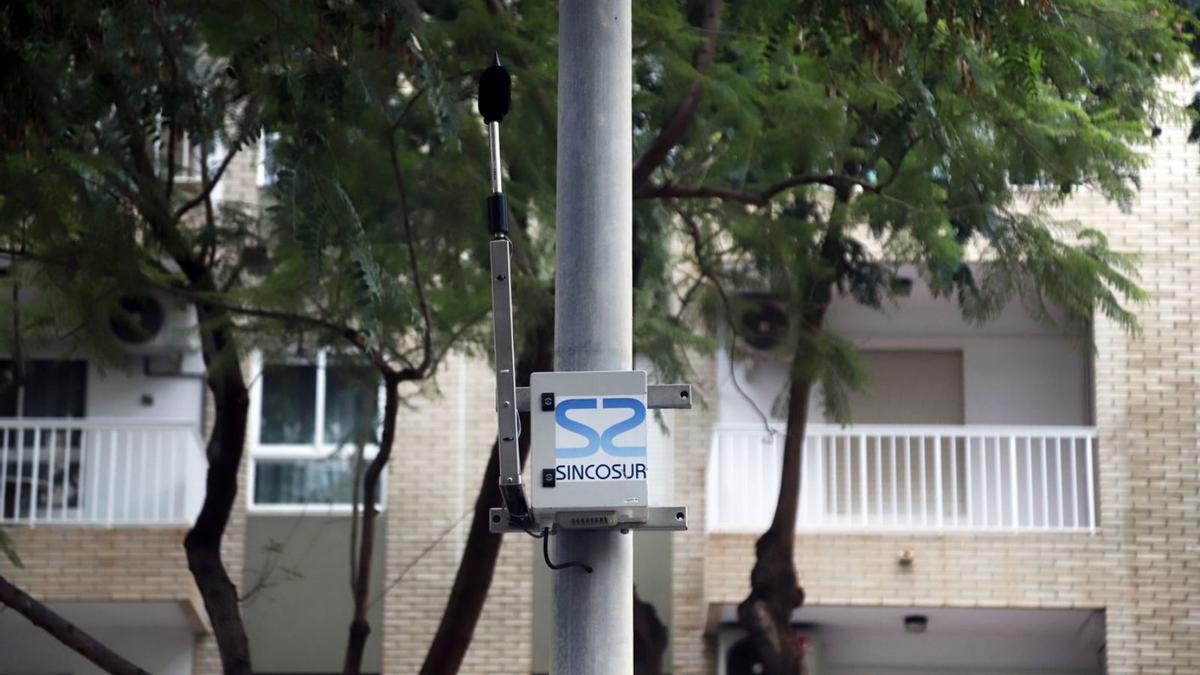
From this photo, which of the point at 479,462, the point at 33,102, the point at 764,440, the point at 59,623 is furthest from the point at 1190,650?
the point at 33,102

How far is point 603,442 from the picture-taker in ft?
18.2

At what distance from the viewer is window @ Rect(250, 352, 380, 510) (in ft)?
61.5

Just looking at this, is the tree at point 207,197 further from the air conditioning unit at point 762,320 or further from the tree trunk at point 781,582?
the tree trunk at point 781,582

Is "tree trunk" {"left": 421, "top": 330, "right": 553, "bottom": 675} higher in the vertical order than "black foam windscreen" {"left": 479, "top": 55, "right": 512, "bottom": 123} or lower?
lower

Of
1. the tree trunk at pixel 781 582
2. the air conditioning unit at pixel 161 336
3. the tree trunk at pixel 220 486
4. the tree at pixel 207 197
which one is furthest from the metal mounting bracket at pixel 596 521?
the air conditioning unit at pixel 161 336

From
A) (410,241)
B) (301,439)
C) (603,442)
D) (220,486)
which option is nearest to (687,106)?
(410,241)

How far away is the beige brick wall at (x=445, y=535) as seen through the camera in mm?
18188

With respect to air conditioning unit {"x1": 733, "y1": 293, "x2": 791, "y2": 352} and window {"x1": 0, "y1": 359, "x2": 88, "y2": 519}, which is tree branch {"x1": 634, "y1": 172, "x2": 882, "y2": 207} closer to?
air conditioning unit {"x1": 733, "y1": 293, "x2": 791, "y2": 352}

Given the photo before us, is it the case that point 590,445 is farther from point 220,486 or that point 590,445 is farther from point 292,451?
point 292,451

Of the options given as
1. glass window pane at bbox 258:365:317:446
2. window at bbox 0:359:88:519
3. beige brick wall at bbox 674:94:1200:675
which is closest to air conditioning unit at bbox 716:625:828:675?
beige brick wall at bbox 674:94:1200:675

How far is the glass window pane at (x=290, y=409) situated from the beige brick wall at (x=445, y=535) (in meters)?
1.12

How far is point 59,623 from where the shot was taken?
1116 centimetres

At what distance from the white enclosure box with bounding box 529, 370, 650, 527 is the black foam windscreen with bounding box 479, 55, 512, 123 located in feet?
2.83

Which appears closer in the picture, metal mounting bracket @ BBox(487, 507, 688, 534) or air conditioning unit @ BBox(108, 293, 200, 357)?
metal mounting bracket @ BBox(487, 507, 688, 534)
